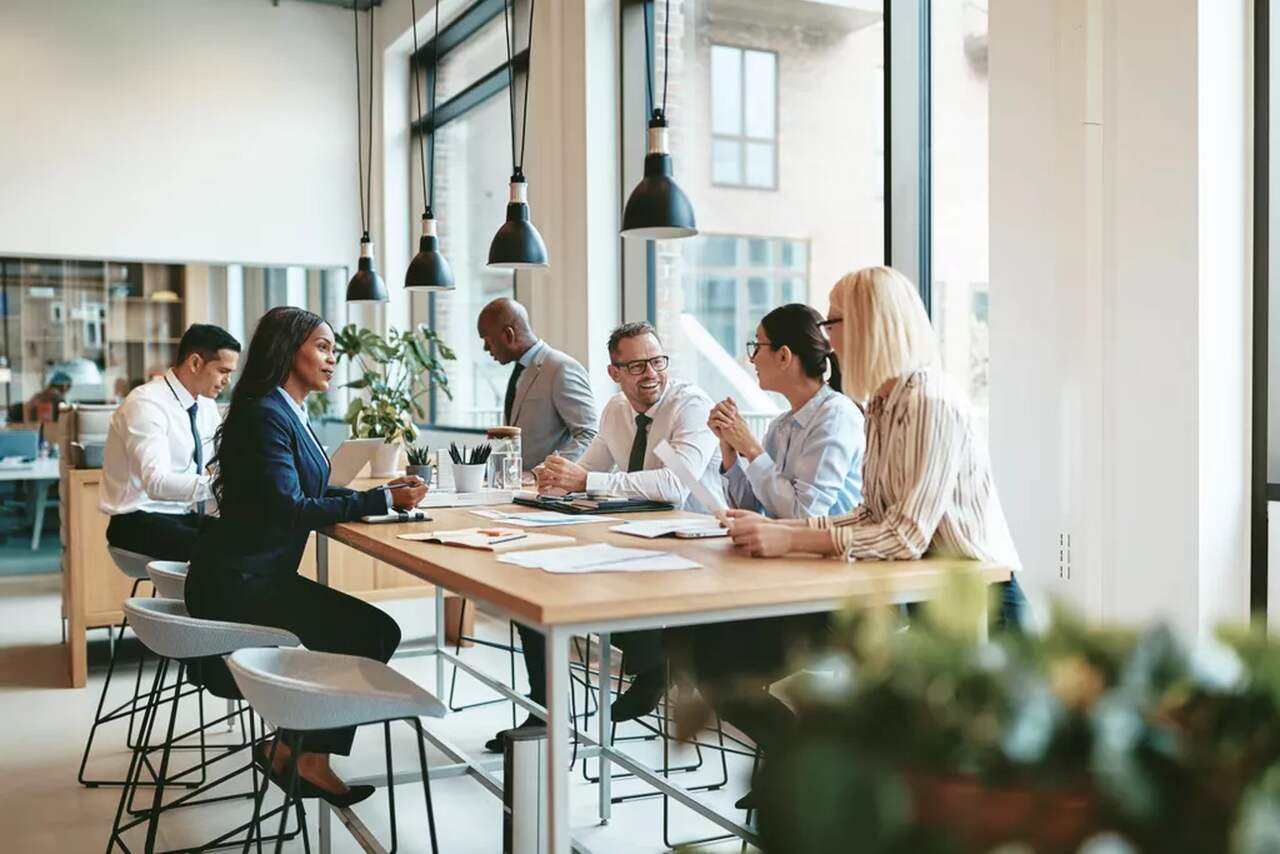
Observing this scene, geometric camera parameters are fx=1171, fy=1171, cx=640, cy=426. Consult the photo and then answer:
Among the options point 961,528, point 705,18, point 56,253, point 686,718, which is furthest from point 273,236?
point 686,718

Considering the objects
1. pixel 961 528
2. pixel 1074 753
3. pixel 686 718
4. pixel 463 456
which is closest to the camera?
pixel 1074 753

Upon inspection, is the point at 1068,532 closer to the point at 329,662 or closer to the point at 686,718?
the point at 329,662

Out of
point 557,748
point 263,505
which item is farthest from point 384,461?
point 557,748

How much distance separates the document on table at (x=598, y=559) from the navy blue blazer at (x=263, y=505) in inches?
27.5

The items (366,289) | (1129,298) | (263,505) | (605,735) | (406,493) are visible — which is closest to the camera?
(1129,298)

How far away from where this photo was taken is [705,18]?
5.29 m

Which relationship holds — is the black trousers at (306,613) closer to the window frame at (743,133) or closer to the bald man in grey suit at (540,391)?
the bald man in grey suit at (540,391)

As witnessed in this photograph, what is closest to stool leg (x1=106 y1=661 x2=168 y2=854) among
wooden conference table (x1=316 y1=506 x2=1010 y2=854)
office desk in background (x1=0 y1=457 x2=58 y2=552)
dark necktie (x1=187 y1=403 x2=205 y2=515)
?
wooden conference table (x1=316 y1=506 x2=1010 y2=854)

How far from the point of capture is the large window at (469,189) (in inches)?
285

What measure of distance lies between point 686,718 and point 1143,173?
2369mm

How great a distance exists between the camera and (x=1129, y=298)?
2748 millimetres

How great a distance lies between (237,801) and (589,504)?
1.43 metres

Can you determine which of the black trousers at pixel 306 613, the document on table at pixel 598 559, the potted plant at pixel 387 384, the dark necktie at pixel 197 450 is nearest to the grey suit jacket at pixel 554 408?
the potted plant at pixel 387 384

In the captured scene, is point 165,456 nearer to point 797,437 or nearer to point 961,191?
point 797,437
